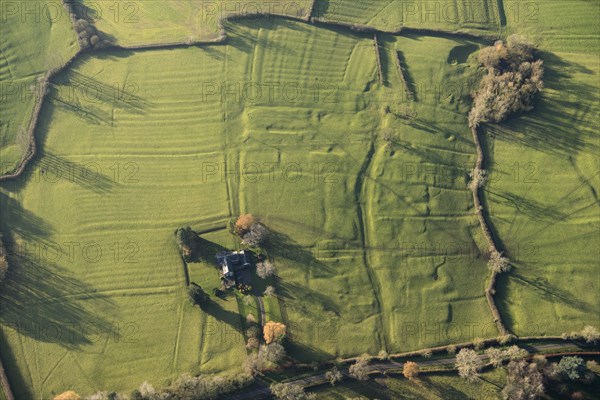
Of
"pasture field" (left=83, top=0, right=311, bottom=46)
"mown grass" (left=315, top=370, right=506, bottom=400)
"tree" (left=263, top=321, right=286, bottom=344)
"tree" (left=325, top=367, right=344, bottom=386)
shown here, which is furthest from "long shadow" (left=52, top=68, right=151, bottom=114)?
"mown grass" (left=315, top=370, right=506, bottom=400)

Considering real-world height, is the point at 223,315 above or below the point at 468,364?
above

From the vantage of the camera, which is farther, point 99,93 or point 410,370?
point 99,93

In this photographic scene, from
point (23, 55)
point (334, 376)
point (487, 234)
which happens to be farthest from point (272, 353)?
point (23, 55)

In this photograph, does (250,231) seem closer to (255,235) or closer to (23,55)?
(255,235)

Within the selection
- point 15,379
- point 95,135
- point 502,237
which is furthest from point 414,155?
point 15,379

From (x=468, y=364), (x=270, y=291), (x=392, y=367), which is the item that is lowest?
(x=392, y=367)

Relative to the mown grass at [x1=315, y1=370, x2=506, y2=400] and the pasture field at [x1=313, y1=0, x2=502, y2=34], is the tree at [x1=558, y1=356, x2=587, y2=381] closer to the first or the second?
the mown grass at [x1=315, y1=370, x2=506, y2=400]

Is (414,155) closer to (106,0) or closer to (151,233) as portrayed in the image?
(151,233)
